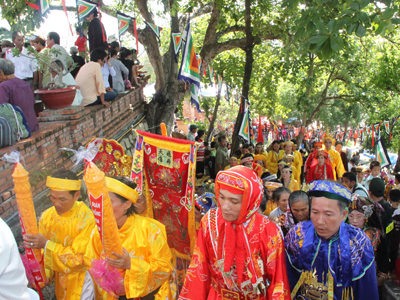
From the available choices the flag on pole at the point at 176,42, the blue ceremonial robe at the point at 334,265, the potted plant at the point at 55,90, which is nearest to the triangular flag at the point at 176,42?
the flag on pole at the point at 176,42

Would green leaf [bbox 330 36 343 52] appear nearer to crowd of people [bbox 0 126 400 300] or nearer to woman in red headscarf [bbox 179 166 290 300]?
crowd of people [bbox 0 126 400 300]

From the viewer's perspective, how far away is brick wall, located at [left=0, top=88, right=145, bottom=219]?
4.09 m

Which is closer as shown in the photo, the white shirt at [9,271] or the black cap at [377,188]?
the white shirt at [9,271]

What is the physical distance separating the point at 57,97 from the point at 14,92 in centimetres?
83

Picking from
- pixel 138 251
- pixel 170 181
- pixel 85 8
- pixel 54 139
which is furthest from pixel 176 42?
pixel 138 251

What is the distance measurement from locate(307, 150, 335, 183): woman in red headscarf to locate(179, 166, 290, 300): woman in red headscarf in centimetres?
574

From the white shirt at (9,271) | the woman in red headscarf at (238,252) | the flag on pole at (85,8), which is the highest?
the flag on pole at (85,8)

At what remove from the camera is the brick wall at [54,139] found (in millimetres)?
4090

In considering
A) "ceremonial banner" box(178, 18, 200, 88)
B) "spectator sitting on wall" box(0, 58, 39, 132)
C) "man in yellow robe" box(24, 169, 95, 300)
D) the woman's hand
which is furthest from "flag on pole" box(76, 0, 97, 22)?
the woman's hand

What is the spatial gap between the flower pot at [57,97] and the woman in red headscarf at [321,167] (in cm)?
544

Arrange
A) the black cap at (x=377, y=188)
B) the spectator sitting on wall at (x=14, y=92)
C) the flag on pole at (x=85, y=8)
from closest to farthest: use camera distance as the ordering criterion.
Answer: the black cap at (x=377, y=188) → the spectator sitting on wall at (x=14, y=92) → the flag on pole at (x=85, y=8)

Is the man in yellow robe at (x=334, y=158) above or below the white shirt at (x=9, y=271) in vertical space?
below

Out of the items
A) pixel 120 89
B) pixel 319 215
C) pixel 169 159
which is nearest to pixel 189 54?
pixel 120 89

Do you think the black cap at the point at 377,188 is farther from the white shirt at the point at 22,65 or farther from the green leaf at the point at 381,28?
the white shirt at the point at 22,65
